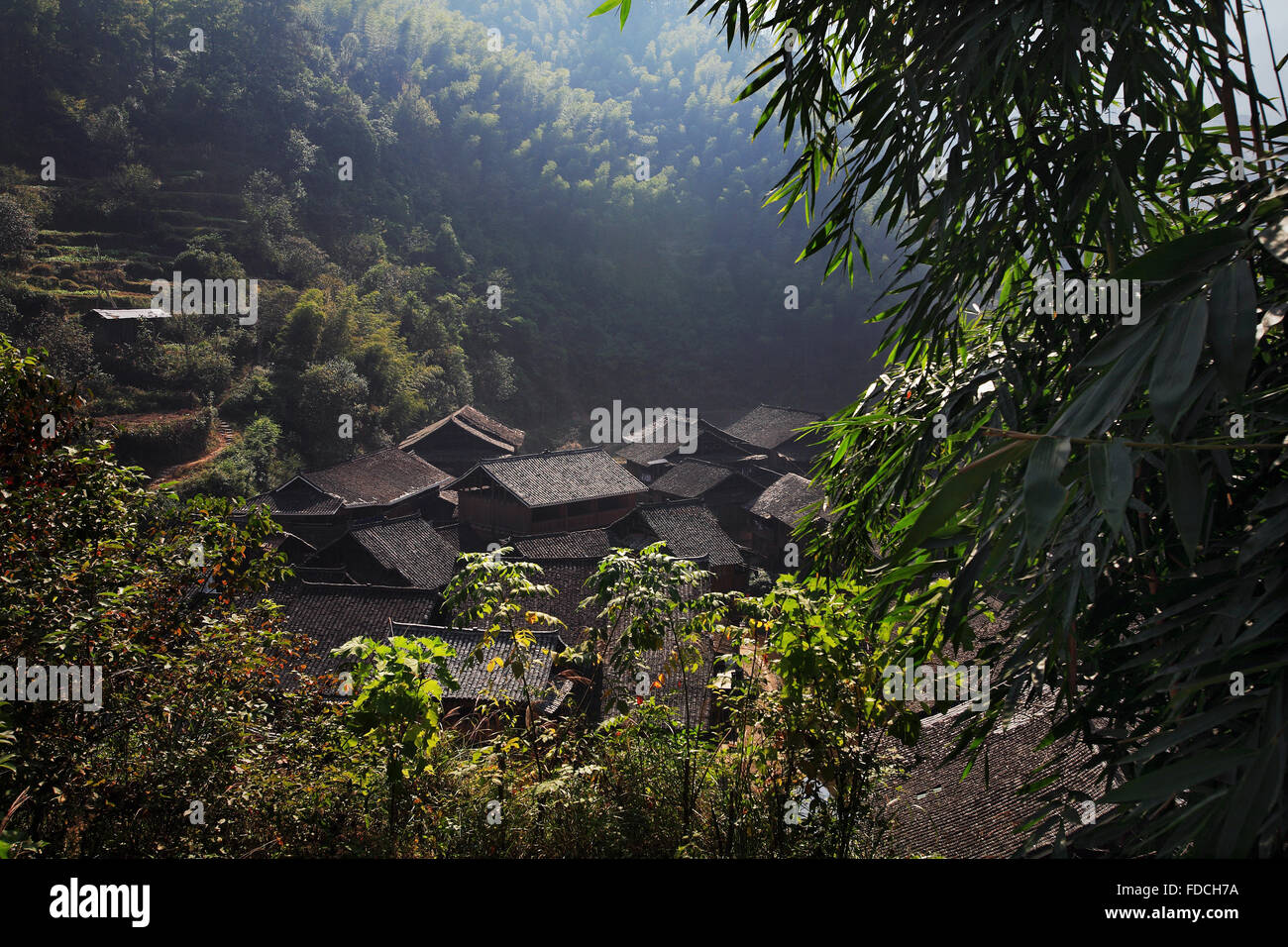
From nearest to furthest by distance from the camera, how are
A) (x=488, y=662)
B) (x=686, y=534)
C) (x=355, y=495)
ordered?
(x=488, y=662) < (x=686, y=534) < (x=355, y=495)

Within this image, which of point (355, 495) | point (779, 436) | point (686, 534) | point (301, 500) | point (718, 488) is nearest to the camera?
point (686, 534)

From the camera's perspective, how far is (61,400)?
2.94 meters

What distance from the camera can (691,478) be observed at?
24688 mm

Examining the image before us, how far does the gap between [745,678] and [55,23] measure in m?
48.6

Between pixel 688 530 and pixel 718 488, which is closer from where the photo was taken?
pixel 688 530

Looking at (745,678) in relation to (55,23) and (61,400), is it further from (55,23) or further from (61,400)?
(55,23)

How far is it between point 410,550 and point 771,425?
57.9 feet

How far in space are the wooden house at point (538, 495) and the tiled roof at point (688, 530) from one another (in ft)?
9.81

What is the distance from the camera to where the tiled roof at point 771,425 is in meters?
28.9

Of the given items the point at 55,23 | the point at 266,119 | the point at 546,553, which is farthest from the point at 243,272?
the point at 546,553

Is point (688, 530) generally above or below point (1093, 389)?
below

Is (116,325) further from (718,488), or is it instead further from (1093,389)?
(1093,389)

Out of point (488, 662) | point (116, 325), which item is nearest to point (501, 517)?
point (488, 662)

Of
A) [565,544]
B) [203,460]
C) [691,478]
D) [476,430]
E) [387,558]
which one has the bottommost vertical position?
[387,558]
